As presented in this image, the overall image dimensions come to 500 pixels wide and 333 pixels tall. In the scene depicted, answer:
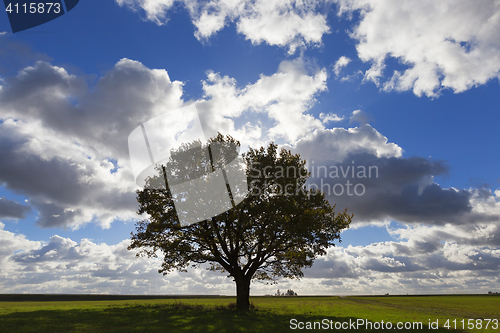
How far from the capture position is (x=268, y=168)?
32.0 metres

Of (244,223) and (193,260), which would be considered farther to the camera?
(193,260)

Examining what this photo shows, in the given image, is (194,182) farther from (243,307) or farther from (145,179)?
(243,307)

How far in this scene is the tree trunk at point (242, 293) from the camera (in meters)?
A: 30.7

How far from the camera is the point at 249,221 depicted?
30.0 metres

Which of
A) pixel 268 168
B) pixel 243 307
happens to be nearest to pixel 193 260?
pixel 243 307

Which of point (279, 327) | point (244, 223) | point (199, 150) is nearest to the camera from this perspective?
point (279, 327)

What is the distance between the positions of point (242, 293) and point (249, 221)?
843 centimetres

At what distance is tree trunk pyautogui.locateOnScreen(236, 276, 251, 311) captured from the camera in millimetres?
30669

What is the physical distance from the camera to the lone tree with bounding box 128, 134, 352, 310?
2972cm

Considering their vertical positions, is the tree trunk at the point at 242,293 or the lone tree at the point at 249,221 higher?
the lone tree at the point at 249,221

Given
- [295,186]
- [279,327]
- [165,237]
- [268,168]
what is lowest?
[279,327]

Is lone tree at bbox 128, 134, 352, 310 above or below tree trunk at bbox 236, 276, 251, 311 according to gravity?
above

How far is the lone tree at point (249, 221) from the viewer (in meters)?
29.7

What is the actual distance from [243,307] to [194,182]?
47.8 feet
